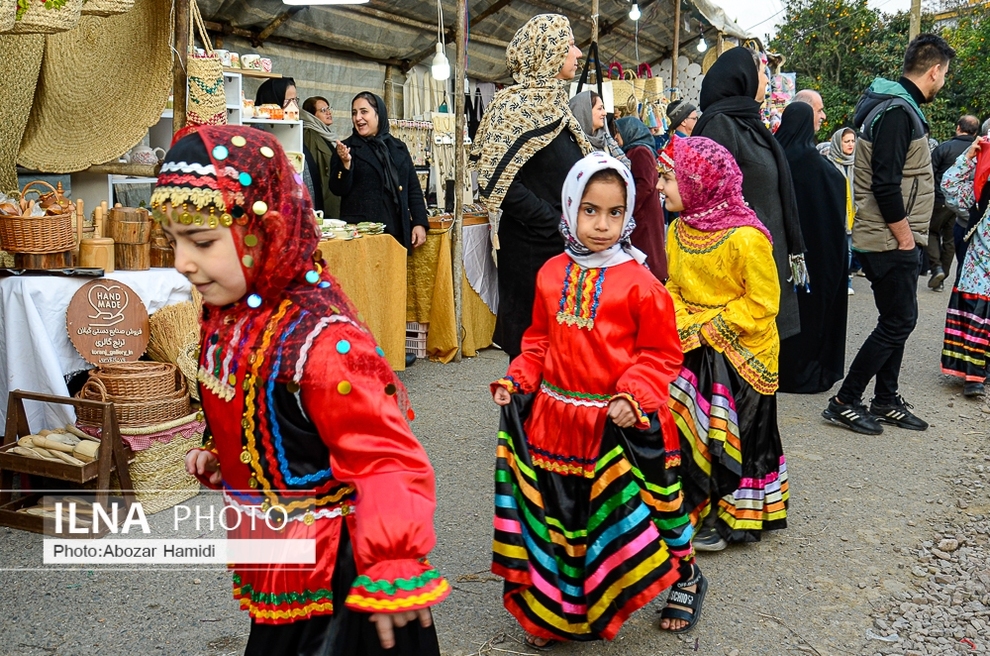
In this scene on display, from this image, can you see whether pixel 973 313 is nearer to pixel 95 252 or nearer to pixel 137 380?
pixel 137 380

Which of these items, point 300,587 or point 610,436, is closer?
point 300,587

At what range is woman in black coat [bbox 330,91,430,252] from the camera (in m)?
6.50

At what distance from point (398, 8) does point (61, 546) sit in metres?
6.98

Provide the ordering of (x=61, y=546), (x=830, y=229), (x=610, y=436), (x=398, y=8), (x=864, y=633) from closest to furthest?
(x=610, y=436), (x=864, y=633), (x=61, y=546), (x=830, y=229), (x=398, y=8)

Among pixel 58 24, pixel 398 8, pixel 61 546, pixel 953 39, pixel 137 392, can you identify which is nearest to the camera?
pixel 58 24

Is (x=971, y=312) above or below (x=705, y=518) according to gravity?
above

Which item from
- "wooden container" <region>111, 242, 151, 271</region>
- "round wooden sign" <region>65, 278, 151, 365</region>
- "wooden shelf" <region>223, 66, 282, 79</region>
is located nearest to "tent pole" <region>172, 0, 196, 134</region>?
"wooden container" <region>111, 242, 151, 271</region>

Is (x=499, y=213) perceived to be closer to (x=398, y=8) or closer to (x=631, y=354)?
(x=631, y=354)

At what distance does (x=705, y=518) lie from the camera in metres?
3.87

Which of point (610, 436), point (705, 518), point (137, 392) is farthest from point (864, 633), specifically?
point (137, 392)

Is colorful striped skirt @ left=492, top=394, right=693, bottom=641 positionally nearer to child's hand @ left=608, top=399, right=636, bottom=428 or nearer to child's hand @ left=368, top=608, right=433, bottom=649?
child's hand @ left=608, top=399, right=636, bottom=428

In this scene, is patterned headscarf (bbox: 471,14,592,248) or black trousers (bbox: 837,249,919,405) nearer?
patterned headscarf (bbox: 471,14,592,248)

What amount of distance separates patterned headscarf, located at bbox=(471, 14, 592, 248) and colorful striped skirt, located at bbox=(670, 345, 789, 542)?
137 centimetres

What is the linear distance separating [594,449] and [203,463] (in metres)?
1.28
